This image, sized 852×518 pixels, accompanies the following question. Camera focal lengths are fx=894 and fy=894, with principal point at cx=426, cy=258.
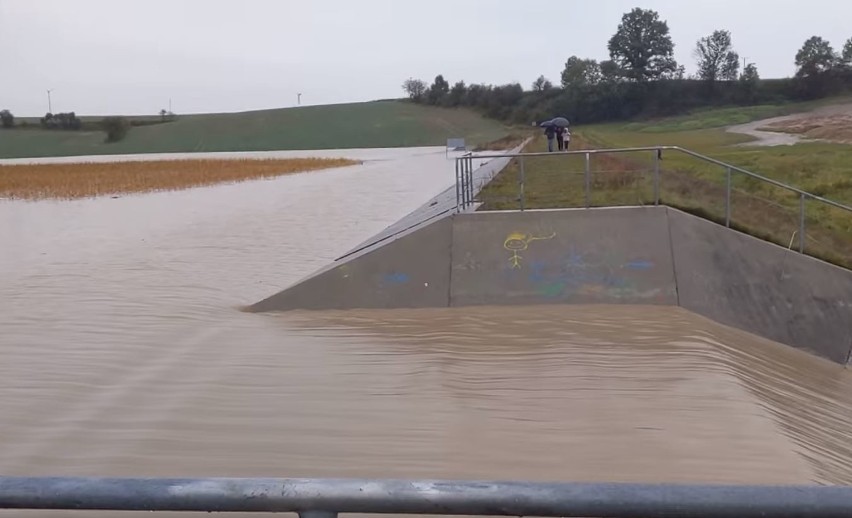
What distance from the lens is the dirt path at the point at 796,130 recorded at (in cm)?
4868

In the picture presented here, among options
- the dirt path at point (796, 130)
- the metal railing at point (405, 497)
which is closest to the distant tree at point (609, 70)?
the dirt path at point (796, 130)

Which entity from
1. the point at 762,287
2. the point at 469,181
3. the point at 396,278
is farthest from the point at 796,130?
the point at 396,278

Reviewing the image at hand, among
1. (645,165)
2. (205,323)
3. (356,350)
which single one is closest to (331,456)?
(356,350)

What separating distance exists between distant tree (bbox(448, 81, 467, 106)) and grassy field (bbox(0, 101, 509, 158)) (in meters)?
3.40

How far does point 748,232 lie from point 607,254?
7.81 feet

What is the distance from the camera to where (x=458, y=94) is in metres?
129

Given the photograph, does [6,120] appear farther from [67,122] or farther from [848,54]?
[848,54]

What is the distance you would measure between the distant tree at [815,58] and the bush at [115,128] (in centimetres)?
8684

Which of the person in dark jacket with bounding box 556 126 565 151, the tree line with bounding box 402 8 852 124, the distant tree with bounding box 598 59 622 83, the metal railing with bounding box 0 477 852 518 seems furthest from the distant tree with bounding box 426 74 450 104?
the metal railing with bounding box 0 477 852 518

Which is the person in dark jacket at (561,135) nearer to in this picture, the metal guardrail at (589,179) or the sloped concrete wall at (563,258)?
the metal guardrail at (589,179)

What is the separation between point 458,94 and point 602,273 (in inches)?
4654

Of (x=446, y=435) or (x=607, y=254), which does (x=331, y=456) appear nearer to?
(x=446, y=435)

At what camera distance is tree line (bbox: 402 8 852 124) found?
100125mm

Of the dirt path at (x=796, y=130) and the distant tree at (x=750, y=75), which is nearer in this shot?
the dirt path at (x=796, y=130)
